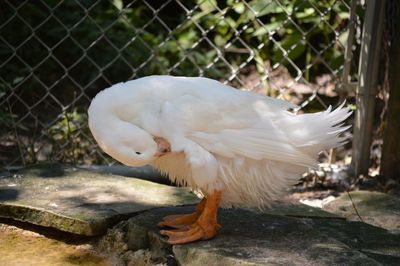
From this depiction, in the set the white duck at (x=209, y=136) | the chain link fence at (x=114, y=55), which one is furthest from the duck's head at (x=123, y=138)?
the chain link fence at (x=114, y=55)

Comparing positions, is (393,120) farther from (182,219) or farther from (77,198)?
(77,198)

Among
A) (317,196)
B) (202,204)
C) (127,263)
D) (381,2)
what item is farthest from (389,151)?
(127,263)

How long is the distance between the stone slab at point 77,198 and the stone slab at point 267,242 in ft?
0.28

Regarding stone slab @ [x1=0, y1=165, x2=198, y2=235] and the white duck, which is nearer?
the white duck

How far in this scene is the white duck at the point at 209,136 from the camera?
83.5 inches

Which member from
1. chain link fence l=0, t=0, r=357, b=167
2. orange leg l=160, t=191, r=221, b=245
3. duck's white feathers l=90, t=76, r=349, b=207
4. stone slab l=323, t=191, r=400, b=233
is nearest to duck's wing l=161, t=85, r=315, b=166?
duck's white feathers l=90, t=76, r=349, b=207

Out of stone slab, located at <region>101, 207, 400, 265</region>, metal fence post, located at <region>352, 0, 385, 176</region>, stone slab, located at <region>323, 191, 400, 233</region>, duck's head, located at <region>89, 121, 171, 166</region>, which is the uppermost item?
metal fence post, located at <region>352, 0, 385, 176</region>

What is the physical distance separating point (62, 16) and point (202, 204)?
2.26 metres

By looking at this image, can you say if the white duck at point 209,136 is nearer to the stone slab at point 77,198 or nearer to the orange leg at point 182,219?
the orange leg at point 182,219

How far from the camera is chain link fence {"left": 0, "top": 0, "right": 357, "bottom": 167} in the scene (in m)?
3.64

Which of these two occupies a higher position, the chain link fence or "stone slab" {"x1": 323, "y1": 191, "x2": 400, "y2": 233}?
the chain link fence

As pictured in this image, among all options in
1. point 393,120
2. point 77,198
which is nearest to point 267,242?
point 77,198

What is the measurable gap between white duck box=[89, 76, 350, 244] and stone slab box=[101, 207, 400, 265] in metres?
0.08

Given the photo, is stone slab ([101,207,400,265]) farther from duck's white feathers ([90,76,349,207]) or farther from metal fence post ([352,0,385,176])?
metal fence post ([352,0,385,176])
